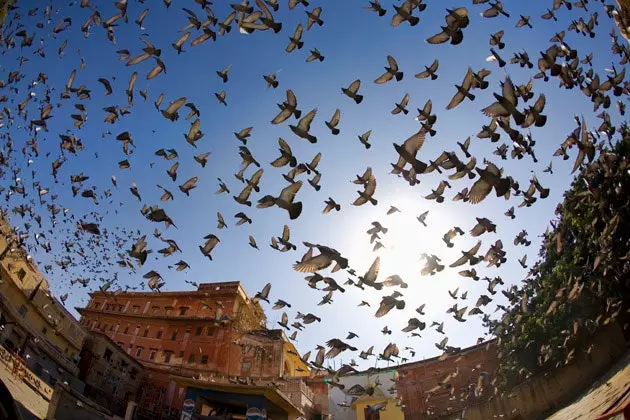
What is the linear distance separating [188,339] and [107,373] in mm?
9126

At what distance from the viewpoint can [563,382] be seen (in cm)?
2136

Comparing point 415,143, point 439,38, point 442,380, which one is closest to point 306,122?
point 415,143

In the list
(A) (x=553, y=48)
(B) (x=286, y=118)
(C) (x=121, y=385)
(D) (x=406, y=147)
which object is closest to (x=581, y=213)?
(A) (x=553, y=48)

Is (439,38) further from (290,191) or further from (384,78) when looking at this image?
(290,191)

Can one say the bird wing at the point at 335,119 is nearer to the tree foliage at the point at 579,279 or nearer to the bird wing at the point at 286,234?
the bird wing at the point at 286,234

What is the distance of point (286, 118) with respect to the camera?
915 centimetres

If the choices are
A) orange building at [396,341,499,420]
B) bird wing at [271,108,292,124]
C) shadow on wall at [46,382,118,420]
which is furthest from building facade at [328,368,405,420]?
bird wing at [271,108,292,124]

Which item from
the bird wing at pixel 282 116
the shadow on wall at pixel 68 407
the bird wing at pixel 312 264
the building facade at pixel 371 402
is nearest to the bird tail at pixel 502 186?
the bird wing at pixel 312 264

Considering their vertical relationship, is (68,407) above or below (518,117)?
below

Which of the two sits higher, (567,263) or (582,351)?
(567,263)

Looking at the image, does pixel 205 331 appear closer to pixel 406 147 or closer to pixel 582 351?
pixel 582 351

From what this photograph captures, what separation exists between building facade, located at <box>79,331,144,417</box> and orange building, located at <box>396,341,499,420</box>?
24.5 m

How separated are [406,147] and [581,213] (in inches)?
745

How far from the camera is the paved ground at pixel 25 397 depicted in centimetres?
1495
